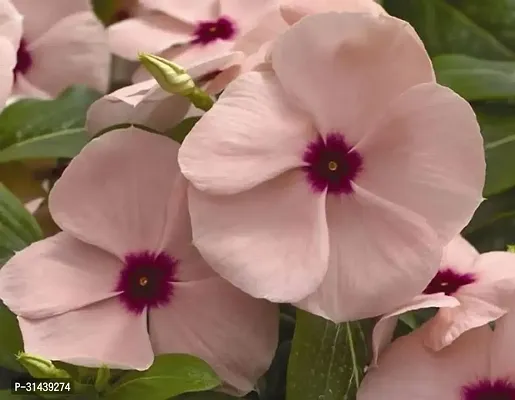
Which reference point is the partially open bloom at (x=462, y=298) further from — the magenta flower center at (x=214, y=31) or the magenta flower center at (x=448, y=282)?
the magenta flower center at (x=214, y=31)

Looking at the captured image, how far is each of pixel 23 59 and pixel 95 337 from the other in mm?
336

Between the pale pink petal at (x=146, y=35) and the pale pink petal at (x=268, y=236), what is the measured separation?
0.27 meters

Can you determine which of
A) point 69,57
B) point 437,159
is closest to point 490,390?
point 437,159

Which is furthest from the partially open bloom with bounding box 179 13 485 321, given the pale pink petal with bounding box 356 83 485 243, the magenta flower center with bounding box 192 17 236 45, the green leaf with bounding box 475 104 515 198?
the magenta flower center with bounding box 192 17 236 45

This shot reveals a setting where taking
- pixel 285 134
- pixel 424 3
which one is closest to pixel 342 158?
pixel 285 134

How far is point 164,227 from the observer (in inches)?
18.0

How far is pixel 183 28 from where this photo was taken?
68cm

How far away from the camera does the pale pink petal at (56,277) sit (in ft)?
1.44

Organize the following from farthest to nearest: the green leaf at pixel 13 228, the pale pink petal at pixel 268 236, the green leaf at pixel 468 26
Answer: the green leaf at pixel 468 26, the green leaf at pixel 13 228, the pale pink petal at pixel 268 236

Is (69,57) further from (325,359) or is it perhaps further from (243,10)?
(325,359)

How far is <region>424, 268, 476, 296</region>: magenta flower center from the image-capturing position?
0.44 m

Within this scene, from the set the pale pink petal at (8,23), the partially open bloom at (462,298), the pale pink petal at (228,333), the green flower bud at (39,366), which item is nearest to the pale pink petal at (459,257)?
the partially open bloom at (462,298)

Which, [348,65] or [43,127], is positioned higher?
[348,65]

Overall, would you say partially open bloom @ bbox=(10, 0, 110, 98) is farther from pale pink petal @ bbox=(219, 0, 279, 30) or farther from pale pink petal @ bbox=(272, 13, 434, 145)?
pale pink petal @ bbox=(272, 13, 434, 145)
